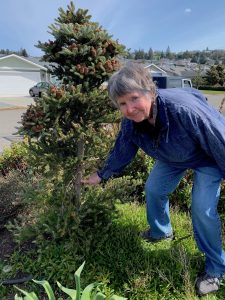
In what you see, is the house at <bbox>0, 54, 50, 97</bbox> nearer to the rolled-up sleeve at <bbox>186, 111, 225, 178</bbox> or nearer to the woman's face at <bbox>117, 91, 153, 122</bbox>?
the woman's face at <bbox>117, 91, 153, 122</bbox>

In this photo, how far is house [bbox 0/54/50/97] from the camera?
109ft

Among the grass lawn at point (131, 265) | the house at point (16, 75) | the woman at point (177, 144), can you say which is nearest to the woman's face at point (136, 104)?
the woman at point (177, 144)

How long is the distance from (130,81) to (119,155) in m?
0.84

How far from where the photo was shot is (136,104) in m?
2.25

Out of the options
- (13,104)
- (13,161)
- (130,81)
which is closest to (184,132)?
(130,81)

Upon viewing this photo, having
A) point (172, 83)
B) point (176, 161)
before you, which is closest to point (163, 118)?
point (176, 161)

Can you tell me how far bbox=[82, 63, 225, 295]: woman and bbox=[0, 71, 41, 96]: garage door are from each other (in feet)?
106

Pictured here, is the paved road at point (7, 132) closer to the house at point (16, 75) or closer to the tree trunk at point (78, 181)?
the tree trunk at point (78, 181)

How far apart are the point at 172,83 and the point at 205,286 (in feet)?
52.5

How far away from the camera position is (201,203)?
251 centimetres

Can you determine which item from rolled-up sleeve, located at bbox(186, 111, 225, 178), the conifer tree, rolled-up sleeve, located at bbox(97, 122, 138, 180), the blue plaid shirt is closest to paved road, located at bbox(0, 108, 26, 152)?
Result: the conifer tree

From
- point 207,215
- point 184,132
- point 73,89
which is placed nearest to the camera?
point 184,132

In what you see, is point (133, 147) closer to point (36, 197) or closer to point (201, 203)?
point (201, 203)

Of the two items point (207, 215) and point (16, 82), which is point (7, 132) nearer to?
point (207, 215)
